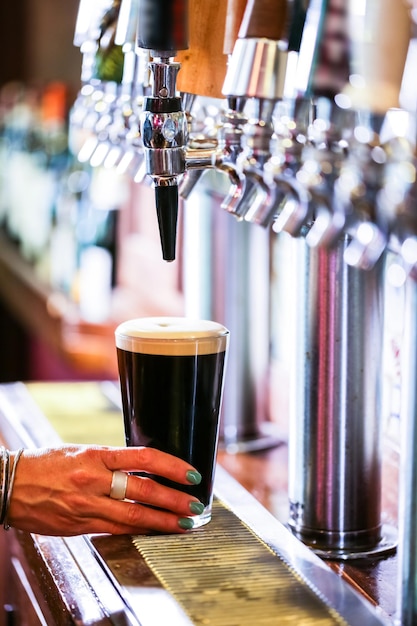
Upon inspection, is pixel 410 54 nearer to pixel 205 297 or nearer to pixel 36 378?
pixel 205 297

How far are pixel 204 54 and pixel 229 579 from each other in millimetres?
587

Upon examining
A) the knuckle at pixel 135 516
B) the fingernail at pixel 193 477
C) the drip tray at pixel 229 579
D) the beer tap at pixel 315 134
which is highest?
the beer tap at pixel 315 134

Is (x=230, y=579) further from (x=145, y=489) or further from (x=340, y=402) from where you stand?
(x=340, y=402)

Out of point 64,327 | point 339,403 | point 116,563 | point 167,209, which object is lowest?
point 64,327

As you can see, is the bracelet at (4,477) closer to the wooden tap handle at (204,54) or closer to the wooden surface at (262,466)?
the wooden surface at (262,466)

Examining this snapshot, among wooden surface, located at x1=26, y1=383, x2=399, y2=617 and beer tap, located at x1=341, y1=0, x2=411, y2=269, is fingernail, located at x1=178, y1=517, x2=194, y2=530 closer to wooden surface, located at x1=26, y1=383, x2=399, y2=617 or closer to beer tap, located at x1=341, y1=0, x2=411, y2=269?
wooden surface, located at x1=26, y1=383, x2=399, y2=617

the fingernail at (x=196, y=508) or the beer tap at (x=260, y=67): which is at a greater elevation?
the beer tap at (x=260, y=67)

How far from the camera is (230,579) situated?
1.01m

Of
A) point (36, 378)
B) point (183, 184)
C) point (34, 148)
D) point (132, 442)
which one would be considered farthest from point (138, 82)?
point (36, 378)

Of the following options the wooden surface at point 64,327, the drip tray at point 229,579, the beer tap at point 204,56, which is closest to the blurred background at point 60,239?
the wooden surface at point 64,327

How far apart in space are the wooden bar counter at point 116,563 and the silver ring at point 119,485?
0.05 meters

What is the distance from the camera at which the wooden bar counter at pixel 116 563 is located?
990mm

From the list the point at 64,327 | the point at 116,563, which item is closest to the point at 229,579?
the point at 116,563

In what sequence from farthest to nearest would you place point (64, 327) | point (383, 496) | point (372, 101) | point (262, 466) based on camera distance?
point (64, 327) < point (262, 466) < point (383, 496) < point (372, 101)
